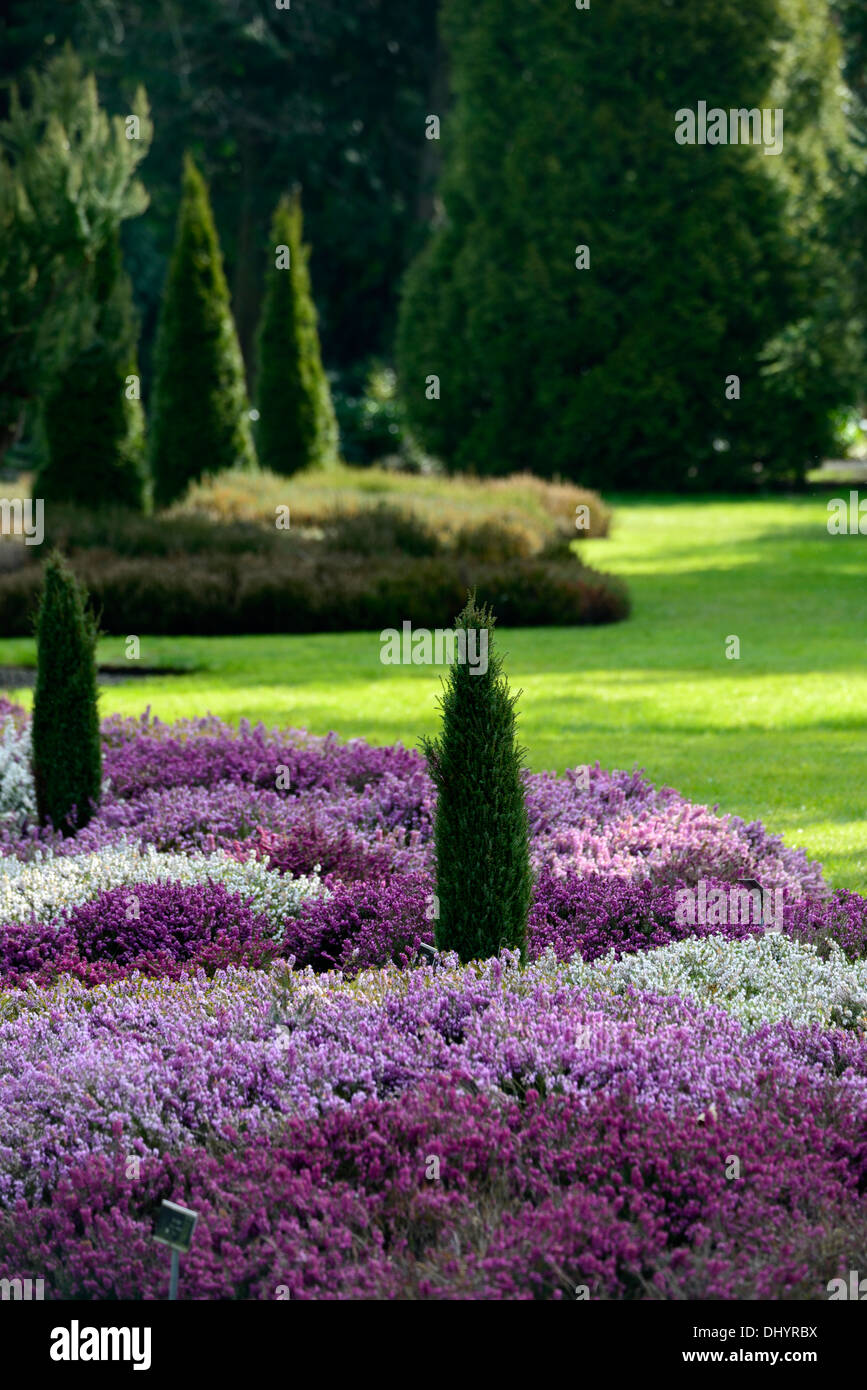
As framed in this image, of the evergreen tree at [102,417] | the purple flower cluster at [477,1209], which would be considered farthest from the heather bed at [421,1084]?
the evergreen tree at [102,417]

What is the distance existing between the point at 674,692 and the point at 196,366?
13291 mm

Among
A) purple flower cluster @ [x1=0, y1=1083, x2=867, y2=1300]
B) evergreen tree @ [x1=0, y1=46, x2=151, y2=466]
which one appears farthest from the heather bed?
evergreen tree @ [x1=0, y1=46, x2=151, y2=466]

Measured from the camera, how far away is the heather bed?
3.52m

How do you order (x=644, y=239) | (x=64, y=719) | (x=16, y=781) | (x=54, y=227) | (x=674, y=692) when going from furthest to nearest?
(x=644, y=239), (x=54, y=227), (x=674, y=692), (x=16, y=781), (x=64, y=719)

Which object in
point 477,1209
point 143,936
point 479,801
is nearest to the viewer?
point 477,1209

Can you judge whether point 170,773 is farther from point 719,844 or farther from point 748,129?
point 748,129

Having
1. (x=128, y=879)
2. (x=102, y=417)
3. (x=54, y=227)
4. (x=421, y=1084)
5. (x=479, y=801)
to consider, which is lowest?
(x=421, y=1084)

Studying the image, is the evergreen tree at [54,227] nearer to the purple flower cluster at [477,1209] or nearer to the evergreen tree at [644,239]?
the evergreen tree at [644,239]

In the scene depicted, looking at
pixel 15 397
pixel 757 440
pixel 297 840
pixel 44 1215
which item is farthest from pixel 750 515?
pixel 44 1215

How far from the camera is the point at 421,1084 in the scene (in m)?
4.23

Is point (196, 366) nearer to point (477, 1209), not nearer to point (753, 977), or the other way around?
point (753, 977)

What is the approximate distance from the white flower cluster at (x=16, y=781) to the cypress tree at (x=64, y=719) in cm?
36

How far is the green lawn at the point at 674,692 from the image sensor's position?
30.1 feet

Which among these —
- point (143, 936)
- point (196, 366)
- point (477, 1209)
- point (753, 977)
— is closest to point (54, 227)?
point (196, 366)
